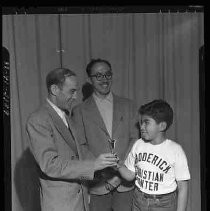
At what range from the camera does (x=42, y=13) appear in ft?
4.19

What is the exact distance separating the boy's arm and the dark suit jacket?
20 cm

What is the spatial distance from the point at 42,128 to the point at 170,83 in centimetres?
55

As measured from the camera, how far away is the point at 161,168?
1175 mm

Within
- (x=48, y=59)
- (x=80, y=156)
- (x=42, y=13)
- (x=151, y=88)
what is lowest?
(x=80, y=156)

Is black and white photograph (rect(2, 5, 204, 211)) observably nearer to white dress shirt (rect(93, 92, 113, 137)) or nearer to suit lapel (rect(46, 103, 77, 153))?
white dress shirt (rect(93, 92, 113, 137))

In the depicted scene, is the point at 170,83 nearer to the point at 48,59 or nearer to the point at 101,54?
the point at 101,54

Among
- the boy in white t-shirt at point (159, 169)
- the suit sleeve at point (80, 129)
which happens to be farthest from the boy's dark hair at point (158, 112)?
the suit sleeve at point (80, 129)

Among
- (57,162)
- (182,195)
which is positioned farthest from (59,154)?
(182,195)

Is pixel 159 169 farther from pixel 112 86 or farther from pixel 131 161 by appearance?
pixel 112 86

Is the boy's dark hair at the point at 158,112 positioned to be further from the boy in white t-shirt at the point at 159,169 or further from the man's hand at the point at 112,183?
the man's hand at the point at 112,183

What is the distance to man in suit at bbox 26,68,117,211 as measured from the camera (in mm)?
1077

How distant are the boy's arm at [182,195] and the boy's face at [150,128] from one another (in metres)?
0.16

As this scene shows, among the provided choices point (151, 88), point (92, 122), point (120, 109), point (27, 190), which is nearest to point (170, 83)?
point (151, 88)

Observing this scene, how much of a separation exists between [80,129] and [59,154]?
0.20 metres
